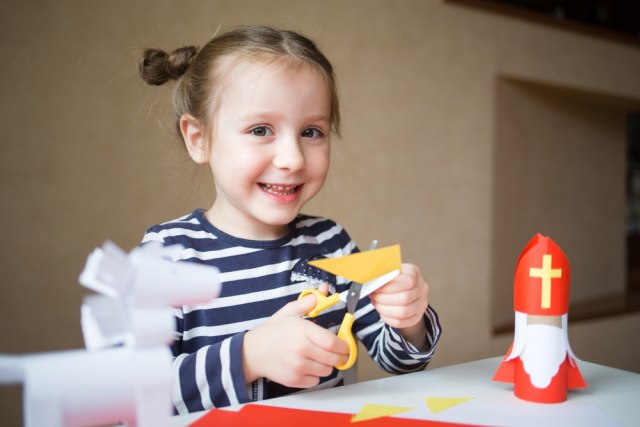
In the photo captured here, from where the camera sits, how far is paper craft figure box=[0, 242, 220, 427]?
1.14 feet

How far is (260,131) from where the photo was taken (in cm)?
78

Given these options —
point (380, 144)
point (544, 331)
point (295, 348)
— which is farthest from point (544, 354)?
point (380, 144)

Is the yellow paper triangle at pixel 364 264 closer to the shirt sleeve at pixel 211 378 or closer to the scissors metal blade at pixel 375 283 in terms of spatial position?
the scissors metal blade at pixel 375 283

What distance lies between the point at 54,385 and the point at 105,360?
0.03 meters

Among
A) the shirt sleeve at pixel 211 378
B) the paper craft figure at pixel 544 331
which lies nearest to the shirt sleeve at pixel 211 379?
the shirt sleeve at pixel 211 378

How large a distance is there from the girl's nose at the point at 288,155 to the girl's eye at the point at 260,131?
3 centimetres

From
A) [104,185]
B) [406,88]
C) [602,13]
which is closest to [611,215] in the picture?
[602,13]

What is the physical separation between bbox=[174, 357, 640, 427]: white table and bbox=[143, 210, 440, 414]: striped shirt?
0.10 meters

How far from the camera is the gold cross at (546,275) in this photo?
1.90 ft

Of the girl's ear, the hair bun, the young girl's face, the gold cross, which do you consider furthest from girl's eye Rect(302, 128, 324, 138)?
the gold cross

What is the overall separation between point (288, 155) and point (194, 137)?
0.24m

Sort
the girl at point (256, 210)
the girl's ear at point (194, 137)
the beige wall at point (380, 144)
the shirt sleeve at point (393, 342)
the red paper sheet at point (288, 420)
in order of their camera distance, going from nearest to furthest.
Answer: the red paper sheet at point (288, 420) < the girl at point (256, 210) < the shirt sleeve at point (393, 342) < the girl's ear at point (194, 137) < the beige wall at point (380, 144)

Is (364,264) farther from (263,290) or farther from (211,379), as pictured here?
(263,290)

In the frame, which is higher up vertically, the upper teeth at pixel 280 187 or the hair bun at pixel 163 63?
the hair bun at pixel 163 63
